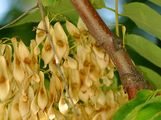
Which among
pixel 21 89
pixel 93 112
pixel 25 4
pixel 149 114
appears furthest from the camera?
pixel 25 4

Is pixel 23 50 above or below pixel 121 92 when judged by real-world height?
above

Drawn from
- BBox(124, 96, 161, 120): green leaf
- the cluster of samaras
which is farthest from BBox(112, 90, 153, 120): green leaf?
the cluster of samaras

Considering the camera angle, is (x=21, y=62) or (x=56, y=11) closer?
(x=21, y=62)

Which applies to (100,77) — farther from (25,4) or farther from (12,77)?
(25,4)

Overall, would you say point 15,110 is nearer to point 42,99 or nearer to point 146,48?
point 42,99

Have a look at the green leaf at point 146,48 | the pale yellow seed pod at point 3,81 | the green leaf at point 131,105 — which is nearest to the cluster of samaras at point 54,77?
the pale yellow seed pod at point 3,81

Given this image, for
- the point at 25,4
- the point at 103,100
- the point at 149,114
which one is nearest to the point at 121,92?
the point at 103,100

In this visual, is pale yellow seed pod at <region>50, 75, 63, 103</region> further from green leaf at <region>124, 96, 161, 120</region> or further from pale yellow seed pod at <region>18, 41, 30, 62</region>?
green leaf at <region>124, 96, 161, 120</region>
